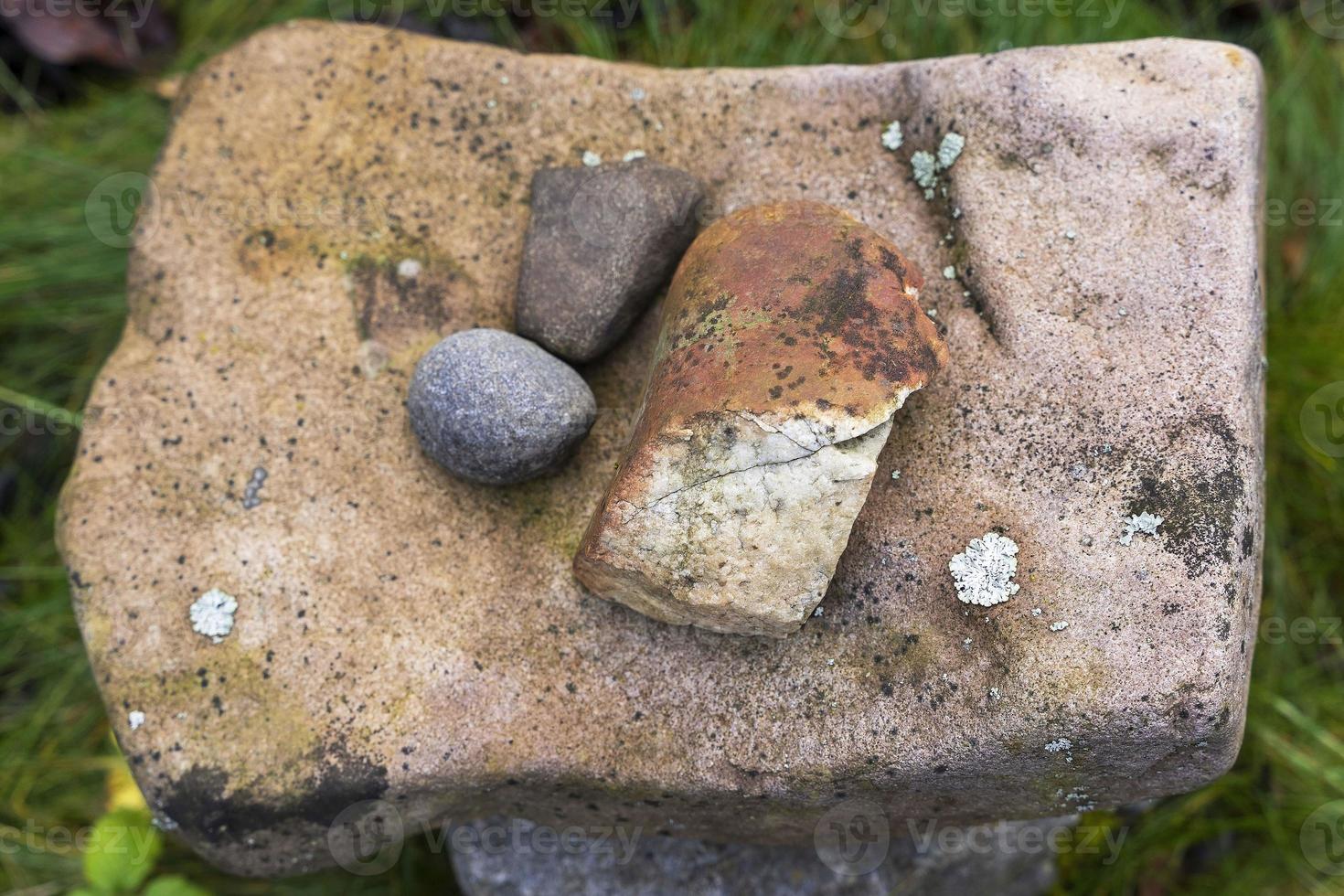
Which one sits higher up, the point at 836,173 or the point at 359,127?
the point at 836,173

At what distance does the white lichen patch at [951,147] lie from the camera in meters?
2.39

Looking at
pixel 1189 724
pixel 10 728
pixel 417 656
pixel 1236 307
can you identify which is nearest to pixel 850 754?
pixel 1189 724

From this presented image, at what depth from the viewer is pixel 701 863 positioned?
3.05 m

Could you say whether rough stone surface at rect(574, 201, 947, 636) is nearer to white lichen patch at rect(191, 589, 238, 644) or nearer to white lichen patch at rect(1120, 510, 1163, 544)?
white lichen patch at rect(1120, 510, 1163, 544)

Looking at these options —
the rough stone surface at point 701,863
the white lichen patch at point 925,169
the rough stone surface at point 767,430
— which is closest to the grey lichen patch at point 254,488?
the rough stone surface at point 767,430

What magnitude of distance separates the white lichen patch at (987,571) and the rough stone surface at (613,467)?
0.03 metres

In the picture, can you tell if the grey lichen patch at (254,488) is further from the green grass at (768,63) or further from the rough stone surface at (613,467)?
the green grass at (768,63)

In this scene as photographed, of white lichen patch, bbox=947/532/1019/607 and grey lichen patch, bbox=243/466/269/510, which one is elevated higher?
white lichen patch, bbox=947/532/1019/607

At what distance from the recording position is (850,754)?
2186 millimetres

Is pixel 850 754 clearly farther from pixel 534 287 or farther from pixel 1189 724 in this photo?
pixel 534 287

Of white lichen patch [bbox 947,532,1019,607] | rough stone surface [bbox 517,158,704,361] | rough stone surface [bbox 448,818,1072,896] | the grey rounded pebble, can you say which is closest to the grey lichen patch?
the grey rounded pebble

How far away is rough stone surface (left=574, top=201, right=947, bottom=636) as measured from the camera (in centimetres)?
197

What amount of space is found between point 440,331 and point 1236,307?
1864 mm

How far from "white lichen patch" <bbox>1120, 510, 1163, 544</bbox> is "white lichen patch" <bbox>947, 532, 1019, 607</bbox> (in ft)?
0.73
